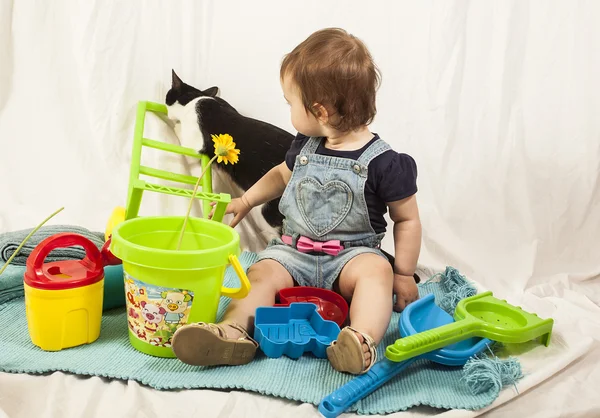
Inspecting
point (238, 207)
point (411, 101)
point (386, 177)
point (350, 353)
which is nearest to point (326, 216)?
point (386, 177)

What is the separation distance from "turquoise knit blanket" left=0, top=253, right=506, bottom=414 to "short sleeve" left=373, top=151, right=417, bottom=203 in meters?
0.32

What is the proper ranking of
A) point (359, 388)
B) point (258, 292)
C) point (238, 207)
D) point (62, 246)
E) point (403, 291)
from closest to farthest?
1. point (359, 388)
2. point (62, 246)
3. point (258, 292)
4. point (403, 291)
5. point (238, 207)

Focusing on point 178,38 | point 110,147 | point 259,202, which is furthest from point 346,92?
point 110,147

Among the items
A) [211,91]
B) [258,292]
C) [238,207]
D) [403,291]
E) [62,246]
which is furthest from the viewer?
[211,91]

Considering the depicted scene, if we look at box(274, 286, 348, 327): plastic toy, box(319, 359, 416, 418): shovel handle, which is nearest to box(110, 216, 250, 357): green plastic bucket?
box(274, 286, 348, 327): plastic toy

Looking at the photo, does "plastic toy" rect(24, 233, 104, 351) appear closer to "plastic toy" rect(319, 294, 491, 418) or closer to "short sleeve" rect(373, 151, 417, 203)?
"plastic toy" rect(319, 294, 491, 418)

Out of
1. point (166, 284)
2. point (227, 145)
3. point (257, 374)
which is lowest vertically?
point (257, 374)

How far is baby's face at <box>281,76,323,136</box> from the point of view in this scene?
112 centimetres

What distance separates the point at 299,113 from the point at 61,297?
0.53m

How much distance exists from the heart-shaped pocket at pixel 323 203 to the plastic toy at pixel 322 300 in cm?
12

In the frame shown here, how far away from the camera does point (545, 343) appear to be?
1.02 m

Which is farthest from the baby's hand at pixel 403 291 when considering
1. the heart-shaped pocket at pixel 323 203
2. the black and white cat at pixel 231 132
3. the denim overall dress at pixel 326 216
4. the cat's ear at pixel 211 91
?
the cat's ear at pixel 211 91

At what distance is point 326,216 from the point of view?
116 centimetres

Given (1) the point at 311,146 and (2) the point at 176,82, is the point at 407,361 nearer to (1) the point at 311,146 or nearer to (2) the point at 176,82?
(1) the point at 311,146
